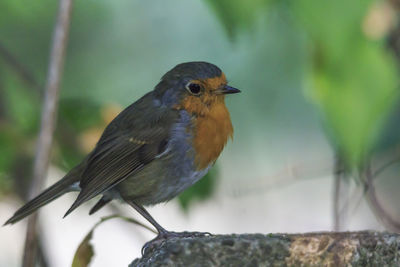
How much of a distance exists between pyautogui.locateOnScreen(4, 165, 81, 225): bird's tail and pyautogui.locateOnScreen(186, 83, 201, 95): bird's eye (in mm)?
776

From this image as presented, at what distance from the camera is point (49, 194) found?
153 inches

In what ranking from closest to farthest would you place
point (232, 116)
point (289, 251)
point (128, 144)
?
1. point (289, 251)
2. point (128, 144)
3. point (232, 116)

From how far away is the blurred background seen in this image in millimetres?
3762

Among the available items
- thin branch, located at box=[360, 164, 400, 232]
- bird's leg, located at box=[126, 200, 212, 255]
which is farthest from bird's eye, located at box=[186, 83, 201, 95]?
thin branch, located at box=[360, 164, 400, 232]

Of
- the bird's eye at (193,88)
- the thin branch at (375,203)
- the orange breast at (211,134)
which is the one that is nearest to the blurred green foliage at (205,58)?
the orange breast at (211,134)

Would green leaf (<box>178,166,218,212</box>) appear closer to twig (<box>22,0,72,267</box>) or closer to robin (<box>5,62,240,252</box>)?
robin (<box>5,62,240,252</box>)

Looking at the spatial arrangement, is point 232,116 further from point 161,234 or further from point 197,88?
point 161,234

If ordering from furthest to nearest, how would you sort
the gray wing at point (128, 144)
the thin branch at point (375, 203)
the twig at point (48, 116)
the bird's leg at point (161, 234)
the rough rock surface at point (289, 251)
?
the gray wing at point (128, 144), the thin branch at point (375, 203), the twig at point (48, 116), the bird's leg at point (161, 234), the rough rock surface at point (289, 251)

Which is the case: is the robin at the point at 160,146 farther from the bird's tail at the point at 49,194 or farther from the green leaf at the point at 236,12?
the green leaf at the point at 236,12

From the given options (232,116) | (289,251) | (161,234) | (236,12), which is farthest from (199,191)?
(232,116)

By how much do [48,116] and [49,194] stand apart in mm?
798

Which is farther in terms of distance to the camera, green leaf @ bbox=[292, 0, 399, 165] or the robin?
the robin

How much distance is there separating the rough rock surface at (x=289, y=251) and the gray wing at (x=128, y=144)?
161cm

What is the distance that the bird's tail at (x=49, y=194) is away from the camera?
3.74 metres
